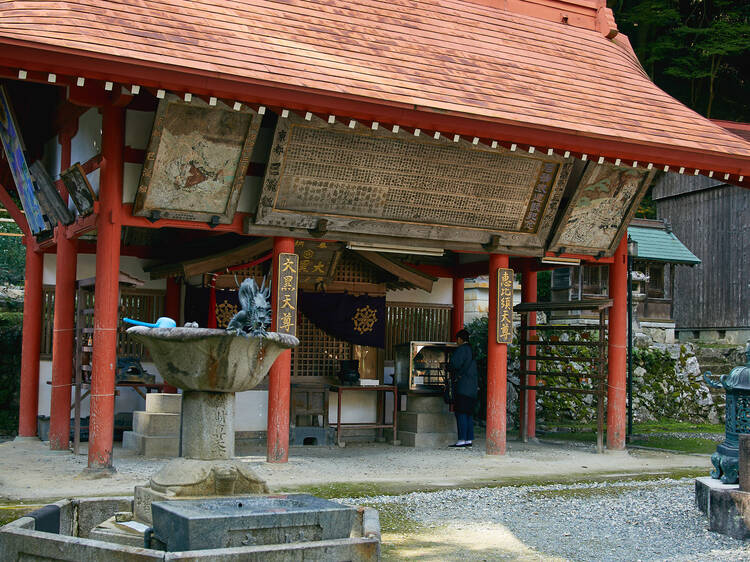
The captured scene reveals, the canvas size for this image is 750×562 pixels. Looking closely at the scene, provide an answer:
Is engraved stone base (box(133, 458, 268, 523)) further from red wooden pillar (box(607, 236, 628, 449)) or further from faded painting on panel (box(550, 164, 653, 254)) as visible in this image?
red wooden pillar (box(607, 236, 628, 449))

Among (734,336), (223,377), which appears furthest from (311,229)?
(734,336)

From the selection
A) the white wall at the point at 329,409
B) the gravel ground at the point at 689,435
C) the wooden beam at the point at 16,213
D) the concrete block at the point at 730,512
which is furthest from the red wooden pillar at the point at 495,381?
the wooden beam at the point at 16,213

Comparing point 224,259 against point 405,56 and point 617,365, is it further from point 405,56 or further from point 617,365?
point 617,365

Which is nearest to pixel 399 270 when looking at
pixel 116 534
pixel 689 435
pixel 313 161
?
pixel 313 161

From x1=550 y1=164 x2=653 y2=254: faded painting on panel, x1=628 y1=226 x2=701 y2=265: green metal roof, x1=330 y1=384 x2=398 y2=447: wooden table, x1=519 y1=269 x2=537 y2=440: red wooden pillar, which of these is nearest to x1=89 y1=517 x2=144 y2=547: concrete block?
x1=330 y1=384 x2=398 y2=447: wooden table

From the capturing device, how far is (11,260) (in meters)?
18.6

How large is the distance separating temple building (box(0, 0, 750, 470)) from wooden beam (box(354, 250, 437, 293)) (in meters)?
0.03

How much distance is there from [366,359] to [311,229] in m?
4.14

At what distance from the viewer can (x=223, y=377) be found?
19.2 feet

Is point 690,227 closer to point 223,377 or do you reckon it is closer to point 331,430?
point 331,430

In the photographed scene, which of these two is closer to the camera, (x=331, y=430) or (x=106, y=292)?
(x=106, y=292)

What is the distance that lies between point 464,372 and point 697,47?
19134 millimetres

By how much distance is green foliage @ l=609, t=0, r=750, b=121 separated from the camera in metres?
27.6

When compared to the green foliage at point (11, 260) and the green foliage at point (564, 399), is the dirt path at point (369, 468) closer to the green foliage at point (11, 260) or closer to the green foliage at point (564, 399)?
the green foliage at point (564, 399)
